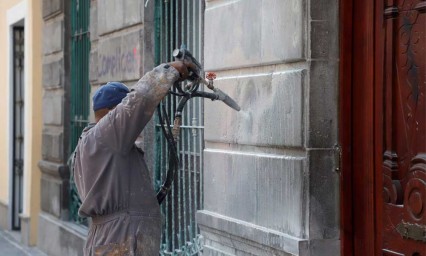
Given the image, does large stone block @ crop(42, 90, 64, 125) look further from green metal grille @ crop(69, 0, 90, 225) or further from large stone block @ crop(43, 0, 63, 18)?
large stone block @ crop(43, 0, 63, 18)

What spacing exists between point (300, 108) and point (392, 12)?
2.43ft

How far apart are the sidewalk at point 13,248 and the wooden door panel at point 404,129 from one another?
274 inches

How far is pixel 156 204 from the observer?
4668mm

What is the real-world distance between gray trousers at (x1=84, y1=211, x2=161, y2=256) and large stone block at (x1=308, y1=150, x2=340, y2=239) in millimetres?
872

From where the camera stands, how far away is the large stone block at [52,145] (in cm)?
1016

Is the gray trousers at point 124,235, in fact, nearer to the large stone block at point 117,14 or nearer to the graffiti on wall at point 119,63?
the graffiti on wall at point 119,63

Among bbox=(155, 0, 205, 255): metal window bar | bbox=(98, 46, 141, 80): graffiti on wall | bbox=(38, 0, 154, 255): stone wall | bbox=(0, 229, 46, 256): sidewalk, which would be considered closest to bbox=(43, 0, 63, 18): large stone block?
bbox=(38, 0, 154, 255): stone wall

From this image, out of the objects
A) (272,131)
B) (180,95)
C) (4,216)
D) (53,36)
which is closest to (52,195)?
(53,36)

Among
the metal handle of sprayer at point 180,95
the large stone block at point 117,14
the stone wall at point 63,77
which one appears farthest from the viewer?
the stone wall at point 63,77

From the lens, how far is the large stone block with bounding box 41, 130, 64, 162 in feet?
33.3

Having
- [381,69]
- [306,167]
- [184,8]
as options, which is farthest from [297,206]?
[184,8]

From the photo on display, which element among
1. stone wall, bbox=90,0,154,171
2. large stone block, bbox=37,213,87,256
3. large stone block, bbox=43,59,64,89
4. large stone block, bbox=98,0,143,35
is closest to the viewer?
stone wall, bbox=90,0,154,171

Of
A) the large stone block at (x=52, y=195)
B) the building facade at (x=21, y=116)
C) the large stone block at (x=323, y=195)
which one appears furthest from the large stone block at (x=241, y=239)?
the building facade at (x=21, y=116)

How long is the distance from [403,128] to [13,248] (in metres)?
8.02
